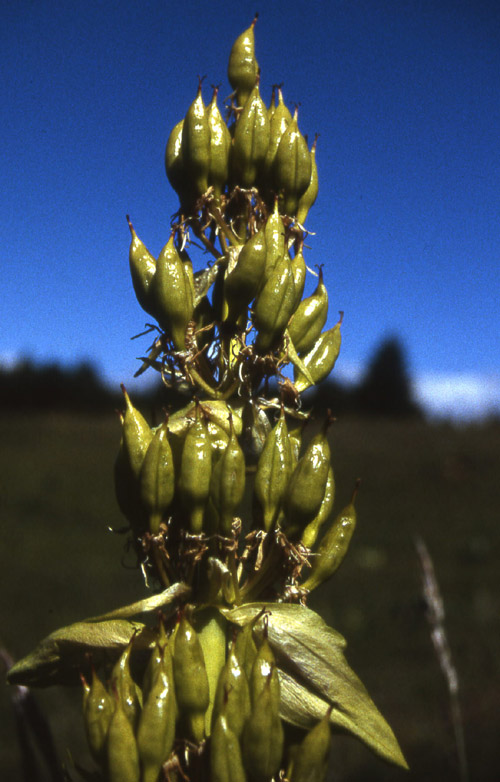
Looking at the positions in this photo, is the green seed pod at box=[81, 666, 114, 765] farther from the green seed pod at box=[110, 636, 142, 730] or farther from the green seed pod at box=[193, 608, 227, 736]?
the green seed pod at box=[193, 608, 227, 736]

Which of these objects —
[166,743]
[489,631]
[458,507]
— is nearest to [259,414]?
[166,743]

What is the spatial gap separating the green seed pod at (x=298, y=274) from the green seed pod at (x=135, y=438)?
1.65ft

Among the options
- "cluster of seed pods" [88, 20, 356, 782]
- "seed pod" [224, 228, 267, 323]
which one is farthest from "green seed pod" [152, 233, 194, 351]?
"seed pod" [224, 228, 267, 323]

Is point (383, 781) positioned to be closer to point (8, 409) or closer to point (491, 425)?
point (491, 425)

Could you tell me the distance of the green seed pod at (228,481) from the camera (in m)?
1.72

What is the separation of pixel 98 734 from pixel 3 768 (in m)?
4.98

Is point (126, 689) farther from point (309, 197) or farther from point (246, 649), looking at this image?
point (309, 197)

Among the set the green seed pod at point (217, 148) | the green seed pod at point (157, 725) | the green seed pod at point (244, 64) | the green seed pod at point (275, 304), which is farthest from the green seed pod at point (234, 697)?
the green seed pod at point (244, 64)

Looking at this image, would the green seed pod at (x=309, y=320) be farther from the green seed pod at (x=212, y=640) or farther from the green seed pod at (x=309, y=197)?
the green seed pod at (x=212, y=640)

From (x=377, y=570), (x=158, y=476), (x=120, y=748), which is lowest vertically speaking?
(x=377, y=570)

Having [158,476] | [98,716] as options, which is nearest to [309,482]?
[158,476]

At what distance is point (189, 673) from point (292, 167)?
4.29 feet

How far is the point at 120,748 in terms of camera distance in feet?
5.01

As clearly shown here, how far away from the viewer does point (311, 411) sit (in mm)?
1910
